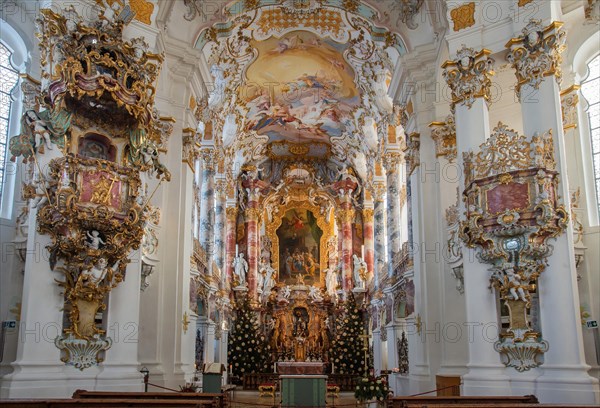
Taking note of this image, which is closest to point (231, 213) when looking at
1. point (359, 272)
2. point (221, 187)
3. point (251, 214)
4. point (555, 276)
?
point (251, 214)

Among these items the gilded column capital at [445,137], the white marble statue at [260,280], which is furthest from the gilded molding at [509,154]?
the white marble statue at [260,280]

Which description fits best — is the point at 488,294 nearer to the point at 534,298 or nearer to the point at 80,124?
the point at 534,298

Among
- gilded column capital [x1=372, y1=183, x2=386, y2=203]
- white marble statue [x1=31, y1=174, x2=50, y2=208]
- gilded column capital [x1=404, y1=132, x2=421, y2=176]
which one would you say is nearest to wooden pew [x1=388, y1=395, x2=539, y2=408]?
white marble statue [x1=31, y1=174, x2=50, y2=208]

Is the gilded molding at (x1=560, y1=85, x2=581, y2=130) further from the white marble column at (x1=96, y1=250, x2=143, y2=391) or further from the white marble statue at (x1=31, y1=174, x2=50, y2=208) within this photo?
the white marble statue at (x1=31, y1=174, x2=50, y2=208)

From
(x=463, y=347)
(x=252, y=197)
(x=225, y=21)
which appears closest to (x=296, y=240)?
(x=252, y=197)

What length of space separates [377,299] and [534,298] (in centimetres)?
1506

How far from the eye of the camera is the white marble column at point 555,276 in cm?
1005

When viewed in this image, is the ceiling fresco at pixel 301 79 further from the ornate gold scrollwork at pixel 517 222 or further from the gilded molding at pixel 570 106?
the ornate gold scrollwork at pixel 517 222

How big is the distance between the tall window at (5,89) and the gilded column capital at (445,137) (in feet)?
31.9

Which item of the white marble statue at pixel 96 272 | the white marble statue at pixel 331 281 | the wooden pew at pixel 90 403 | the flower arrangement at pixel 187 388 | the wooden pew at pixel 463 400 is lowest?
A: the flower arrangement at pixel 187 388

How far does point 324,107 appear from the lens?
26.0 meters

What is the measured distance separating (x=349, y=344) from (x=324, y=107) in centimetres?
1060

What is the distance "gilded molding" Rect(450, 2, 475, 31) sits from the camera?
493 inches

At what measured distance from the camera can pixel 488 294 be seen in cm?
1131
